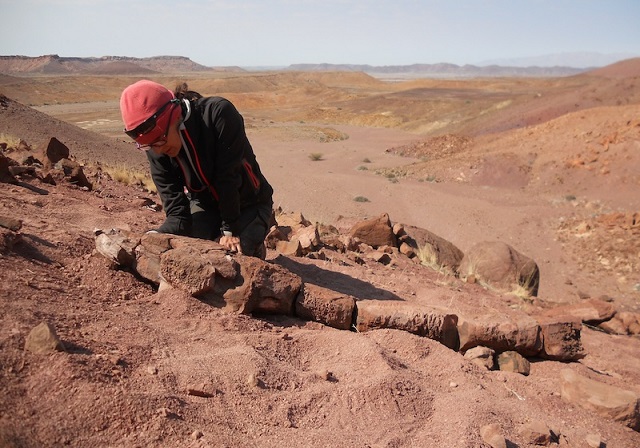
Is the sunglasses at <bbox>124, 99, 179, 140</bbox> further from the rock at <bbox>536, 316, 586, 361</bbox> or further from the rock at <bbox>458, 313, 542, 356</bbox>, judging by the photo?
the rock at <bbox>536, 316, 586, 361</bbox>

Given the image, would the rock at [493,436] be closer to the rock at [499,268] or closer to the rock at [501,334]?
the rock at [501,334]

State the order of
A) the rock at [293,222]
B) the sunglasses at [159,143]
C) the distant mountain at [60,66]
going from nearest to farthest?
the sunglasses at [159,143], the rock at [293,222], the distant mountain at [60,66]

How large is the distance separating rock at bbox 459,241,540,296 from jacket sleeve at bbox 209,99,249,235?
224 inches

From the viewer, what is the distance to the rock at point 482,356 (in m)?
3.73

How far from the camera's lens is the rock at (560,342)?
411 cm

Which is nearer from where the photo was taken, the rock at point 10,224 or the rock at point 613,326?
the rock at point 10,224

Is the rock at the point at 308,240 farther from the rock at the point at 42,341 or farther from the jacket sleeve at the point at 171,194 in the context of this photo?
the rock at the point at 42,341

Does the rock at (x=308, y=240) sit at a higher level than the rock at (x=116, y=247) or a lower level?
lower

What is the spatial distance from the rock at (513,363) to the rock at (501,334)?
0.08m

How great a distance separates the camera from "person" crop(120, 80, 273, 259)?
3.22 metres

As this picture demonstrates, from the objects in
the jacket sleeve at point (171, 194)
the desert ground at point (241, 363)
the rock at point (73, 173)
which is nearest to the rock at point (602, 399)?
the desert ground at point (241, 363)

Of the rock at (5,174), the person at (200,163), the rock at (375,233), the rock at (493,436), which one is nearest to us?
the rock at (493,436)

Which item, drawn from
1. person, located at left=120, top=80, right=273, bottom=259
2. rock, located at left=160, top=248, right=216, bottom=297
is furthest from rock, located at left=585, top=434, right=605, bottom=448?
person, located at left=120, top=80, right=273, bottom=259

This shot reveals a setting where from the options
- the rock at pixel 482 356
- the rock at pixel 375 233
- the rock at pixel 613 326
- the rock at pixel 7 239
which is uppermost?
the rock at pixel 7 239
